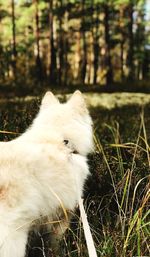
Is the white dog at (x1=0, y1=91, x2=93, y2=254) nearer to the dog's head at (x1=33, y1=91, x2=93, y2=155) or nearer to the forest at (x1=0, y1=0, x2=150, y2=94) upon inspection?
the dog's head at (x1=33, y1=91, x2=93, y2=155)

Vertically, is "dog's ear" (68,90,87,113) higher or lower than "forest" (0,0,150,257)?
higher

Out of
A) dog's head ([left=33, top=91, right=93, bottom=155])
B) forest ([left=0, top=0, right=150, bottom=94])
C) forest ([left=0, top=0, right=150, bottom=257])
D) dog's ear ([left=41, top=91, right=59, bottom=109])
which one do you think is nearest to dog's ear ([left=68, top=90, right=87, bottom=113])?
dog's head ([left=33, top=91, right=93, bottom=155])

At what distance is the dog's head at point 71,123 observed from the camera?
383 cm

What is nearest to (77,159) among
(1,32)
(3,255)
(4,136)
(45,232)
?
(45,232)

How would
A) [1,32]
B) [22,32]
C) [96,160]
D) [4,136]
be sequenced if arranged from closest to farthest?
[96,160]
[4,136]
[1,32]
[22,32]

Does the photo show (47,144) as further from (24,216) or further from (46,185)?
(24,216)

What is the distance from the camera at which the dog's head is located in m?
3.83

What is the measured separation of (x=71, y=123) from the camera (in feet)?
13.0

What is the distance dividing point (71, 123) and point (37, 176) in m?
0.88

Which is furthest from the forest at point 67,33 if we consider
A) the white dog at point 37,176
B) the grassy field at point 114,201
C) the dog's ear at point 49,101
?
the white dog at point 37,176

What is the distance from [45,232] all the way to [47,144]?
765 mm

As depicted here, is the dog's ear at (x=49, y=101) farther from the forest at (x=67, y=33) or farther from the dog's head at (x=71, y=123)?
the forest at (x=67, y=33)

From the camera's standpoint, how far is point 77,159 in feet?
12.4

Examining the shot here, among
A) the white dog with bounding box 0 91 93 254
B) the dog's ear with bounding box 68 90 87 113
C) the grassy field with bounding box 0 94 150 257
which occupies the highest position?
the dog's ear with bounding box 68 90 87 113
